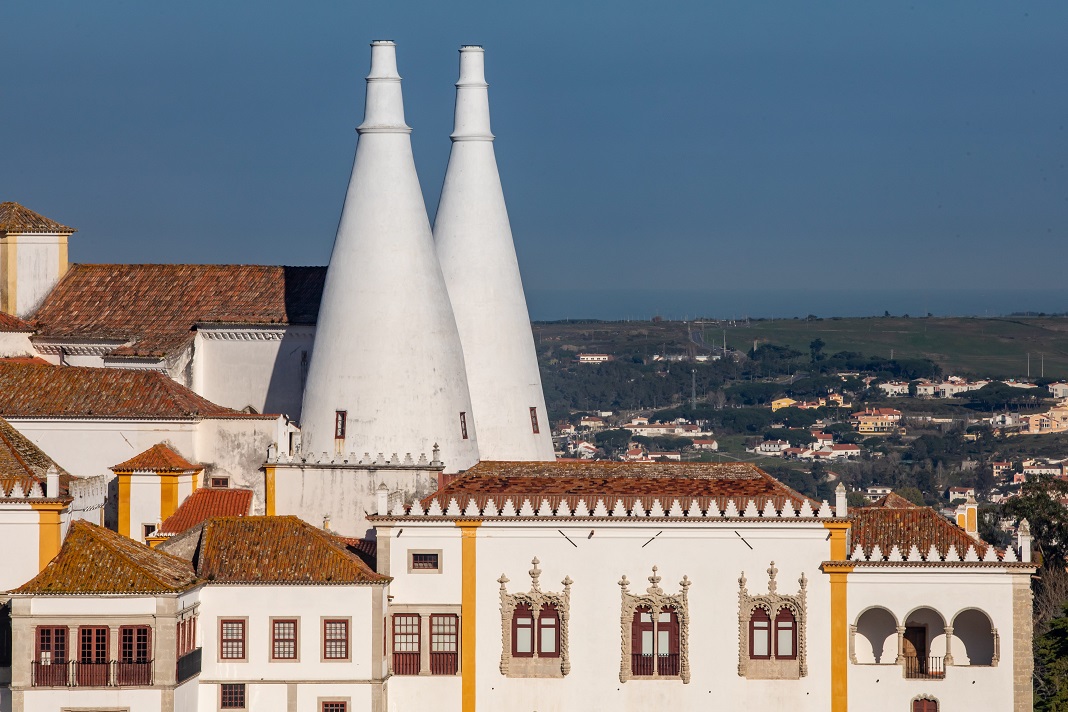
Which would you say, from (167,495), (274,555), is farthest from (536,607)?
(167,495)

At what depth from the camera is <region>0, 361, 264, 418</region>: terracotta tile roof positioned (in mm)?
54562

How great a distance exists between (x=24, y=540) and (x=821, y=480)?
11089 centimetres

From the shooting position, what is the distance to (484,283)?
5750 centimetres

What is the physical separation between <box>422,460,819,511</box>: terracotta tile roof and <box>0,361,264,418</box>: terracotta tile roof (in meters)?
7.73

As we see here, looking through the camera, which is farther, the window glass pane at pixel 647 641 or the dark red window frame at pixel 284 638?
the window glass pane at pixel 647 641

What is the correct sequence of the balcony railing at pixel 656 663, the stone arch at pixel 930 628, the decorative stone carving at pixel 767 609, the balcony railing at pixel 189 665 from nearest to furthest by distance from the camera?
1. the balcony railing at pixel 189 665
2. the decorative stone carving at pixel 767 609
3. the balcony railing at pixel 656 663
4. the stone arch at pixel 930 628

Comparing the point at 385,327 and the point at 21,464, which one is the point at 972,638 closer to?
the point at 385,327

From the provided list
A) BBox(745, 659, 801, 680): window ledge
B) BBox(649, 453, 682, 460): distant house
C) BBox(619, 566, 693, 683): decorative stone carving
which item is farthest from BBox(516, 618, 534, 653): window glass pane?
BBox(649, 453, 682, 460): distant house

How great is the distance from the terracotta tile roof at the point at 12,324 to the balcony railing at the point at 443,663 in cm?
1705

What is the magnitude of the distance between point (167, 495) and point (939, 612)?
18416 mm

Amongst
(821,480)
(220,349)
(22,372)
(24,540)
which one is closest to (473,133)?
(220,349)

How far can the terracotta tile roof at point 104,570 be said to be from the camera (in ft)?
148

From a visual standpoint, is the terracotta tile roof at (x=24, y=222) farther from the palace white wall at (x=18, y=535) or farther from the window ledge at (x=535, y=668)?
the window ledge at (x=535, y=668)

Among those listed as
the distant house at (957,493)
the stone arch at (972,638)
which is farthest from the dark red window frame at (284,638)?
the distant house at (957,493)
